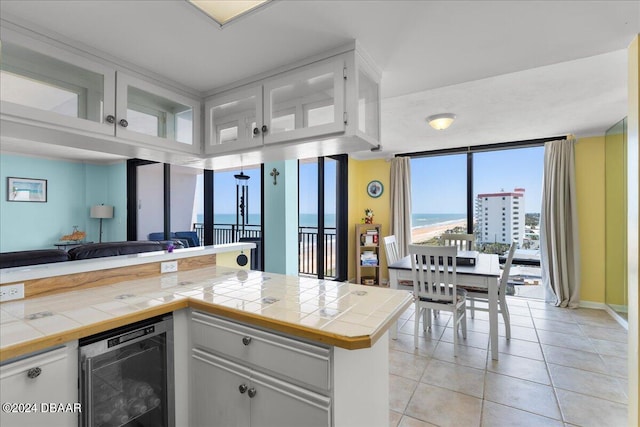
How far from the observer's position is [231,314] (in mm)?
1370

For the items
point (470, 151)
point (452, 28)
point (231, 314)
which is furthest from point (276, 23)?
point (470, 151)

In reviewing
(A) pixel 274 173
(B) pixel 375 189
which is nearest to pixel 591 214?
(B) pixel 375 189

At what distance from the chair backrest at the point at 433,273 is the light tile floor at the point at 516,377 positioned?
1.76 ft

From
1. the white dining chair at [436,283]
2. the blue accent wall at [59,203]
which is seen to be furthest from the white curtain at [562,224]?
the blue accent wall at [59,203]

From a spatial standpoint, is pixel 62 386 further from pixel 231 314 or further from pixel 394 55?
pixel 394 55

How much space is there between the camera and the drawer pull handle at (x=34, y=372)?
3.42 ft

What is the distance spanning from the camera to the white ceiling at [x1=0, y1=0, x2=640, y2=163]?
→ 1327 mm

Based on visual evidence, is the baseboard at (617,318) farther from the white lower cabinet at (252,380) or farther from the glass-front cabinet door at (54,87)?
the glass-front cabinet door at (54,87)

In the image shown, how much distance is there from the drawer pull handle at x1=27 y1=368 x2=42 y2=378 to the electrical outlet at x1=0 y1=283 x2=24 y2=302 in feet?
2.02

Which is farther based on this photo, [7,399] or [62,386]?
[62,386]

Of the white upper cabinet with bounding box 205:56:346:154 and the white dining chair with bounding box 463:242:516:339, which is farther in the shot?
the white dining chair with bounding box 463:242:516:339

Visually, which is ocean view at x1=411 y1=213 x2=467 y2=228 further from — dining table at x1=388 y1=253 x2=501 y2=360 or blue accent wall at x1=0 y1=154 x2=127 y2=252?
blue accent wall at x1=0 y1=154 x2=127 y2=252

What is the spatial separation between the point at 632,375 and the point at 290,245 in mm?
3324

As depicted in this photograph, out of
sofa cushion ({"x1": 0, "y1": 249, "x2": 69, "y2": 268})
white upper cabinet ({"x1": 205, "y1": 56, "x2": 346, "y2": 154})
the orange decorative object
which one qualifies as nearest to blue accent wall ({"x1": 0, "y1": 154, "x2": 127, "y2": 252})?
the orange decorative object
